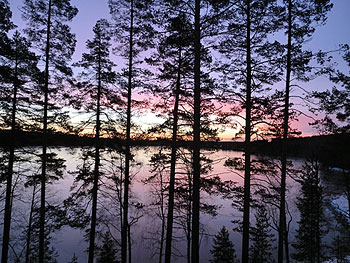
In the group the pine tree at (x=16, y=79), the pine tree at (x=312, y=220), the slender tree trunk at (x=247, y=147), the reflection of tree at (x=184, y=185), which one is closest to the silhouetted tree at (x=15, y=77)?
the pine tree at (x=16, y=79)

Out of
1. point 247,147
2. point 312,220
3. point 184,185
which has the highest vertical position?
point 247,147

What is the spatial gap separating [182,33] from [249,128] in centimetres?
475

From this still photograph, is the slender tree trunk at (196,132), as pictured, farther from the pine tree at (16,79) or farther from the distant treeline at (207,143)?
the pine tree at (16,79)

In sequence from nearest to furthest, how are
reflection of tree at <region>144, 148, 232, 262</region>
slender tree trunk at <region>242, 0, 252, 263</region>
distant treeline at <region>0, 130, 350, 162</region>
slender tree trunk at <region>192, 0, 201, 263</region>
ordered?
slender tree trunk at <region>192, 0, 201, 263</region> → slender tree trunk at <region>242, 0, 252, 263</region> → distant treeline at <region>0, 130, 350, 162</region> → reflection of tree at <region>144, 148, 232, 262</region>

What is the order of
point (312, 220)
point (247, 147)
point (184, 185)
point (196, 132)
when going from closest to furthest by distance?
1. point (196, 132)
2. point (247, 147)
3. point (184, 185)
4. point (312, 220)

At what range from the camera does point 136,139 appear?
909 centimetres

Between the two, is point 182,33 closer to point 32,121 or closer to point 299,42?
point 299,42

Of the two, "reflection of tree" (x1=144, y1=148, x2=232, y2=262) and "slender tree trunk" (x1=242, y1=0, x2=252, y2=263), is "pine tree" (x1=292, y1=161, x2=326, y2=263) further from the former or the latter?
"slender tree trunk" (x1=242, y1=0, x2=252, y2=263)

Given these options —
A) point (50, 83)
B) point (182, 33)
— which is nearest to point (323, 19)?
point (182, 33)

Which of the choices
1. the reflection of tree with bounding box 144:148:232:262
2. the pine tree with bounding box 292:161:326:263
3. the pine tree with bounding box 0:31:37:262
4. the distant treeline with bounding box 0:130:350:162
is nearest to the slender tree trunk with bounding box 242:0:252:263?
the distant treeline with bounding box 0:130:350:162

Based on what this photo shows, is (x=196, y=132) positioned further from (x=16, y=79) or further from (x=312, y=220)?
(x=312, y=220)

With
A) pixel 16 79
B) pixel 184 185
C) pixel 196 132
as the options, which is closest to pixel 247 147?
pixel 196 132

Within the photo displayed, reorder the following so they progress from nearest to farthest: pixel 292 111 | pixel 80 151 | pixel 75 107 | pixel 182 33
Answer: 1. pixel 182 33
2. pixel 292 111
3. pixel 75 107
4. pixel 80 151

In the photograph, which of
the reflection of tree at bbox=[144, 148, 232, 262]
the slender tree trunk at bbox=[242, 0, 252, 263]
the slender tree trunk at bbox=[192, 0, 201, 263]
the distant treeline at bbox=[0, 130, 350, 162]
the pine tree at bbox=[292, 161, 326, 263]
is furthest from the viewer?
the pine tree at bbox=[292, 161, 326, 263]
